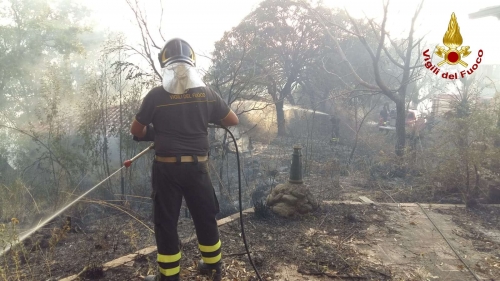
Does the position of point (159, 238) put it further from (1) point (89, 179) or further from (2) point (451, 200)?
(2) point (451, 200)

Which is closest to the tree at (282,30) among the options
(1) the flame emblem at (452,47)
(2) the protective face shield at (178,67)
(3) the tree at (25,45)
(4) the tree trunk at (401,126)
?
(4) the tree trunk at (401,126)

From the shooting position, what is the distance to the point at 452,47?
22.1 ft

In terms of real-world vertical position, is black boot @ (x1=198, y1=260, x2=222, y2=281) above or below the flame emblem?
below

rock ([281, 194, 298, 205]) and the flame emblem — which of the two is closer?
rock ([281, 194, 298, 205])

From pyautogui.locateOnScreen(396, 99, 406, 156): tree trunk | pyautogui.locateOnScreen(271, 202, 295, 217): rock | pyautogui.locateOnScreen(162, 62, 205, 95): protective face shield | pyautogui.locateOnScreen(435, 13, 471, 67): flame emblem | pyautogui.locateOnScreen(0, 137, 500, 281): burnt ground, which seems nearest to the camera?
pyautogui.locateOnScreen(162, 62, 205, 95): protective face shield

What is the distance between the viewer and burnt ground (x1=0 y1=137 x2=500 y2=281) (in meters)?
3.23

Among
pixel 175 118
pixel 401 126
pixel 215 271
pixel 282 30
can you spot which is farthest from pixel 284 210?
pixel 282 30

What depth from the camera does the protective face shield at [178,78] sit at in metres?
2.72

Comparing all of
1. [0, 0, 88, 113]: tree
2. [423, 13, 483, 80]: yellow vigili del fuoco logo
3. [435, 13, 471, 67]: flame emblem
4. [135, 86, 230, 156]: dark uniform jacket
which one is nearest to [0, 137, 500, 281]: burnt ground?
[135, 86, 230, 156]: dark uniform jacket

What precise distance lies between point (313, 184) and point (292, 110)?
9.87m

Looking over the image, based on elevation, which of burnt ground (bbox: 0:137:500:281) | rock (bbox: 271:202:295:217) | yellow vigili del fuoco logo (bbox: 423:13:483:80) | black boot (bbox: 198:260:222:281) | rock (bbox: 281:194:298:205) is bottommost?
burnt ground (bbox: 0:137:500:281)

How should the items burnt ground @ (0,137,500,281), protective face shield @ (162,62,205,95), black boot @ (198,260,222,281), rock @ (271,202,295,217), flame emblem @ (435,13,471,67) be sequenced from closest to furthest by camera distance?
protective face shield @ (162,62,205,95) < black boot @ (198,260,222,281) < burnt ground @ (0,137,500,281) < rock @ (271,202,295,217) < flame emblem @ (435,13,471,67)

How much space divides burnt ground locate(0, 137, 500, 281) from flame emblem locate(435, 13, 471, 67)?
312cm

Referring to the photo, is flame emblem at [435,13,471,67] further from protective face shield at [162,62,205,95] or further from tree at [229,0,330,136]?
tree at [229,0,330,136]
